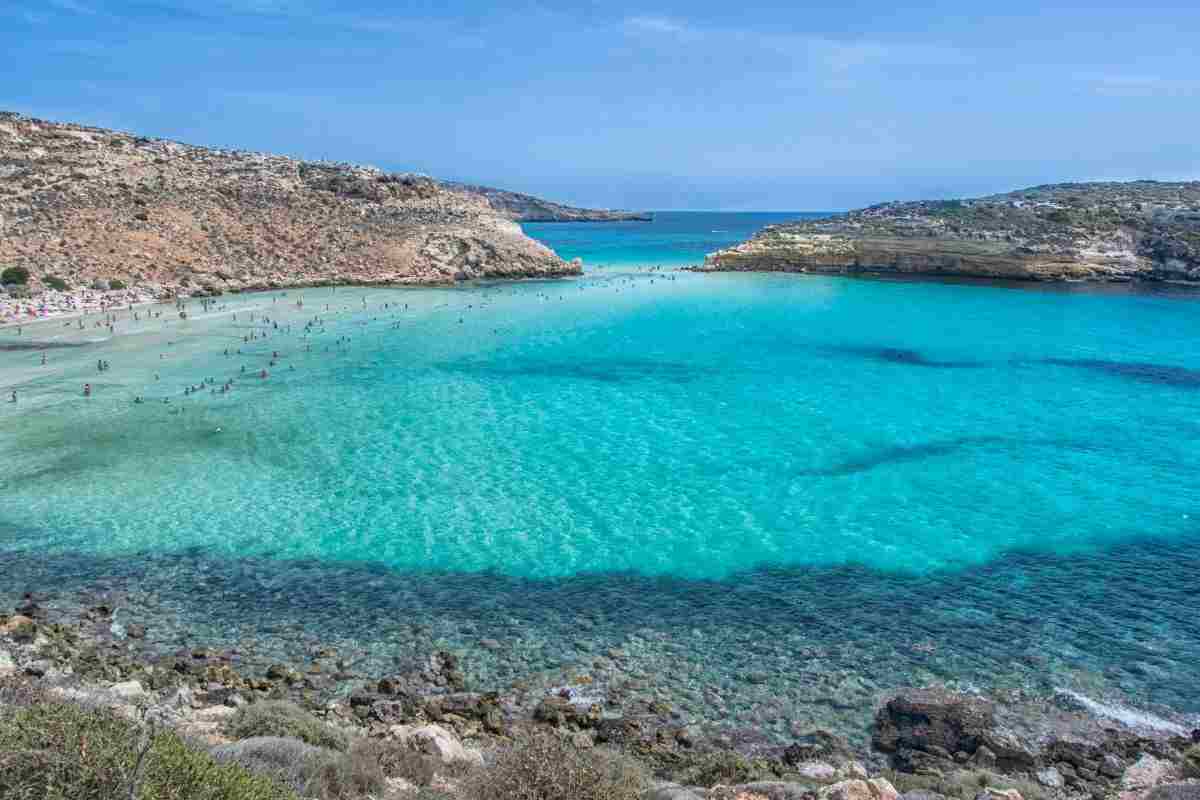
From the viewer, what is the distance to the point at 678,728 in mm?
9336

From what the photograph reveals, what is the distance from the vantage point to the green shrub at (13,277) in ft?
127

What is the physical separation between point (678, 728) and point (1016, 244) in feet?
203

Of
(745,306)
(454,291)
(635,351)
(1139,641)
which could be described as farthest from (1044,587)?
(454,291)

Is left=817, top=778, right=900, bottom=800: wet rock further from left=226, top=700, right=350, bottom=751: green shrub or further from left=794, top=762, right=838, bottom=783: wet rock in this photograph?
left=226, top=700, right=350, bottom=751: green shrub

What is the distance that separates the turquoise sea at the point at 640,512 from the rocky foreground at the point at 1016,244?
27.9 m

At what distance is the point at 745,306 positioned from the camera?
47875 mm

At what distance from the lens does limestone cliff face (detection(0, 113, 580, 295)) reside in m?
44.4

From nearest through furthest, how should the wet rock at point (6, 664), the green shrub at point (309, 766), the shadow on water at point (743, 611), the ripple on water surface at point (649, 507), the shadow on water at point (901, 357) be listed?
the green shrub at point (309, 766) → the wet rock at point (6, 664) → the shadow on water at point (743, 611) → the ripple on water surface at point (649, 507) → the shadow on water at point (901, 357)

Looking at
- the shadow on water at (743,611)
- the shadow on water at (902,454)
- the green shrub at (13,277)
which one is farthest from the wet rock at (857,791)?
the green shrub at (13,277)

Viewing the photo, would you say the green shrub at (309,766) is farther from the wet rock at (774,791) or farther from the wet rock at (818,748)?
the wet rock at (818,748)

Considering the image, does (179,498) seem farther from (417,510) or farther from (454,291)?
(454,291)

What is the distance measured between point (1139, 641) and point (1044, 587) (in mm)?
1778

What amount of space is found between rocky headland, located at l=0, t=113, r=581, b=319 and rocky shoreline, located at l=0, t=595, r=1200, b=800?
35634 mm

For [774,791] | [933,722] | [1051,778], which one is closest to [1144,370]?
[933,722]
